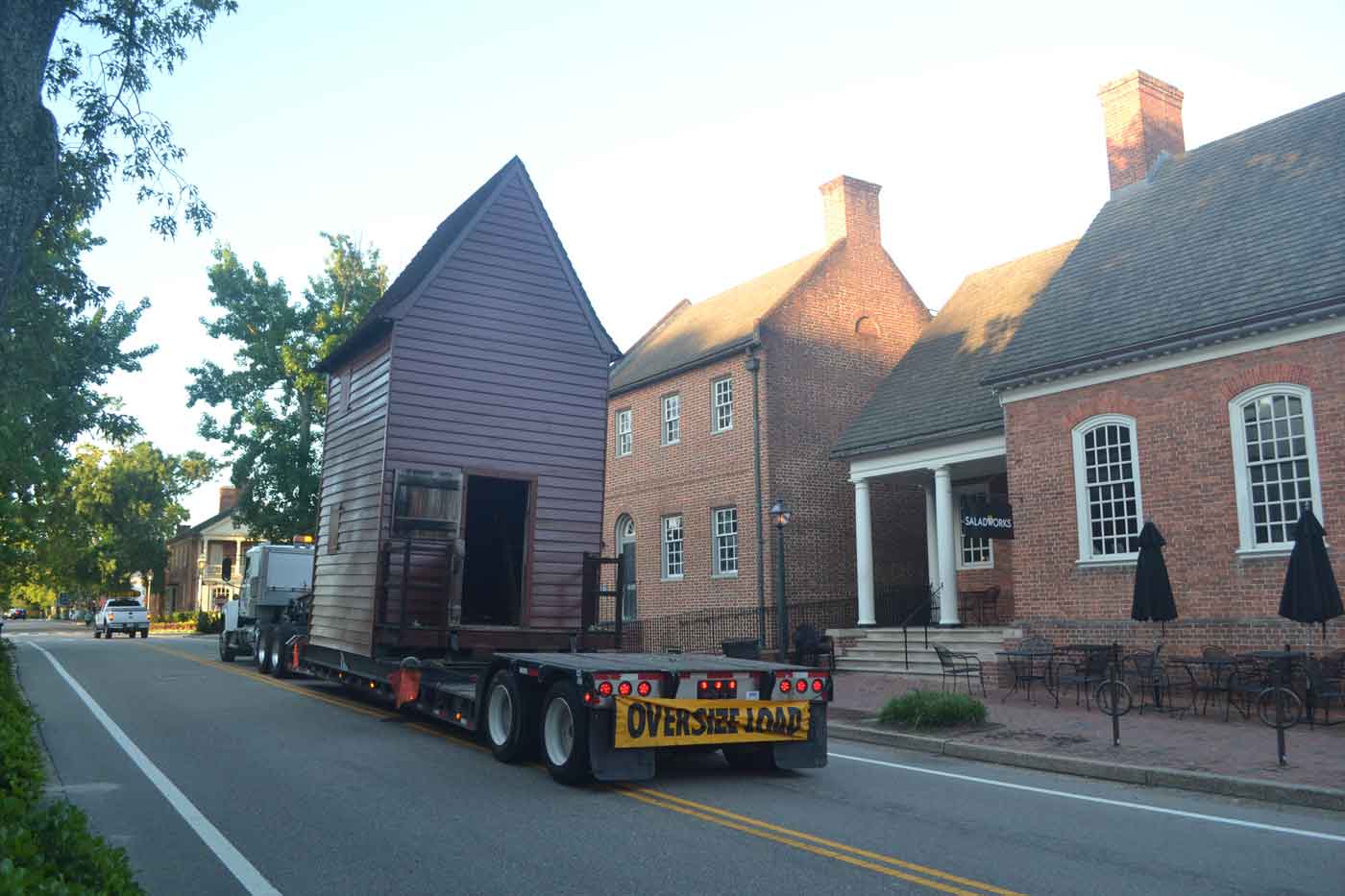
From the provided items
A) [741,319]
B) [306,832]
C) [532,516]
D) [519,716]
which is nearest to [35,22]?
[306,832]

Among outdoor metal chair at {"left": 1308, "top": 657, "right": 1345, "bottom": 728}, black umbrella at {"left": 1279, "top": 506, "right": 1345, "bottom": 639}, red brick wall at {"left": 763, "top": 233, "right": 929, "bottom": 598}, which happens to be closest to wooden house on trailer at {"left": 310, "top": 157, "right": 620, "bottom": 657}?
black umbrella at {"left": 1279, "top": 506, "right": 1345, "bottom": 639}

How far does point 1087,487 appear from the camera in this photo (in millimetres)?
18156

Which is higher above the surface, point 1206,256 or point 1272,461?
point 1206,256

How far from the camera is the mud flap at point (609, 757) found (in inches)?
350

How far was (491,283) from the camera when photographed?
15078 mm

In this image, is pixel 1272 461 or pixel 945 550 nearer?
pixel 1272 461

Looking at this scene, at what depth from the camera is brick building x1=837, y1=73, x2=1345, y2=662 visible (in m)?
15.5

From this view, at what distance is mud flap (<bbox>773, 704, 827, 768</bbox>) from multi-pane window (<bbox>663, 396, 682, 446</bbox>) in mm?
19495

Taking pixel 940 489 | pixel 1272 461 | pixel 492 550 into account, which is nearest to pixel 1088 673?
pixel 1272 461

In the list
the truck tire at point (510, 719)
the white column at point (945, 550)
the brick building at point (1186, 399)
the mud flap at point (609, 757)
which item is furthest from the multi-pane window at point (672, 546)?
the mud flap at point (609, 757)

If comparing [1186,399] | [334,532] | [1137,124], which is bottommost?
[334,532]

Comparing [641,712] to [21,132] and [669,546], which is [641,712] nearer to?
[21,132]

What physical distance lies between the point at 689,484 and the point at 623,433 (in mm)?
4246

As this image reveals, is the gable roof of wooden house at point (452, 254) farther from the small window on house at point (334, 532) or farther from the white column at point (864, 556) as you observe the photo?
the white column at point (864, 556)
